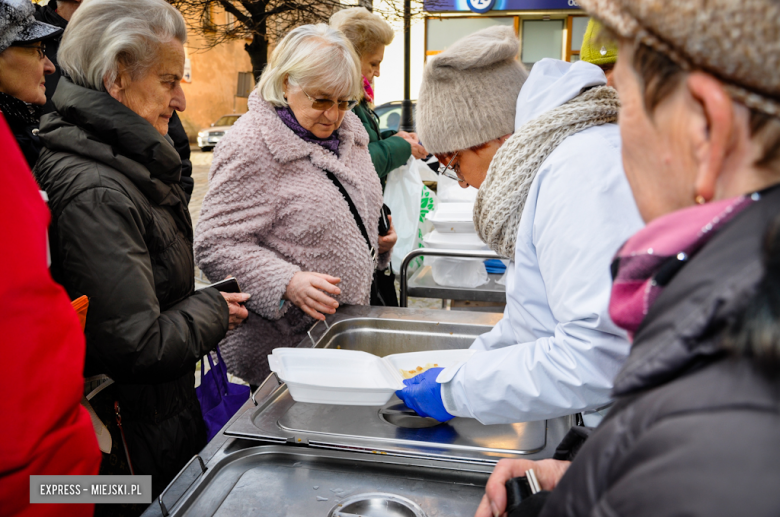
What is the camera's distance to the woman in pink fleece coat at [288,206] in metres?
2.02

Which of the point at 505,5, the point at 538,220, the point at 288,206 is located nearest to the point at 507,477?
the point at 538,220

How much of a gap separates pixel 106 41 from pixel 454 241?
202 centimetres

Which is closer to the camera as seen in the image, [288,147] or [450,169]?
[450,169]

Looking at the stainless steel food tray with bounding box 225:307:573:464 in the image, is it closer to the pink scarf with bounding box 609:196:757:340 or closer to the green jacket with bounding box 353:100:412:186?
the pink scarf with bounding box 609:196:757:340

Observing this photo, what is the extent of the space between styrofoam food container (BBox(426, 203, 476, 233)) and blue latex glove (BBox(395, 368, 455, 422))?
5.69 ft

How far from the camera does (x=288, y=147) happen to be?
6.77 ft

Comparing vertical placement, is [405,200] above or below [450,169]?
below

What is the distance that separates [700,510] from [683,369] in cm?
11

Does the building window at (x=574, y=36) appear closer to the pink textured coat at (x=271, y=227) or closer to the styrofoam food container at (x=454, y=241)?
the styrofoam food container at (x=454, y=241)

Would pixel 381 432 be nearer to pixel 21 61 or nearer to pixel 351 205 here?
pixel 351 205

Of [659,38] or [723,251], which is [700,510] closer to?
[723,251]

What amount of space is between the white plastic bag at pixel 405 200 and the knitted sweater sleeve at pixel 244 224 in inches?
63.5

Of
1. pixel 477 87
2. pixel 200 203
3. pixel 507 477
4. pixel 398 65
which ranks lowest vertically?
pixel 200 203

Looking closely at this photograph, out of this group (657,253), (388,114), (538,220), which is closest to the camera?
(657,253)
